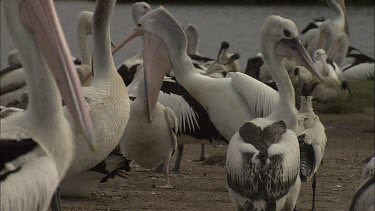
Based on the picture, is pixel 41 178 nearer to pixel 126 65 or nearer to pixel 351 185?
pixel 351 185

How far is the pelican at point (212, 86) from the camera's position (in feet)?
23.5

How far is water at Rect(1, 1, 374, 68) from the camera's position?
24481 mm

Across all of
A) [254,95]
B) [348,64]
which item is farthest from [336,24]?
[254,95]

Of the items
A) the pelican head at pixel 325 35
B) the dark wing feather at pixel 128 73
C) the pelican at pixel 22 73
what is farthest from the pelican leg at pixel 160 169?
the pelican head at pixel 325 35

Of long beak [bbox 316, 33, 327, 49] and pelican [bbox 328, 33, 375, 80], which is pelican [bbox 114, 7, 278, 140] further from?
long beak [bbox 316, 33, 327, 49]

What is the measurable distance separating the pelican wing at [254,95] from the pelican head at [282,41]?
59cm

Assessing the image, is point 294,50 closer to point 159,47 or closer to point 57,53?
point 159,47

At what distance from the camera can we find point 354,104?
43.1ft

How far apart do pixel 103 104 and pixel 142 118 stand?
5.44ft

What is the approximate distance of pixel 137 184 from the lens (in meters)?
7.54

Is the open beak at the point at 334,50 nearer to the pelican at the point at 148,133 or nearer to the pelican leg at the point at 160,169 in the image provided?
the pelican leg at the point at 160,169

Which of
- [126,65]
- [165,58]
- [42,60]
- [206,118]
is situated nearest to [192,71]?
[165,58]

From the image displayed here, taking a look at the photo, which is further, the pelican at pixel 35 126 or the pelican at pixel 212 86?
the pelican at pixel 212 86

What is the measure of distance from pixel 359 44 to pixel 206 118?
1980 cm
